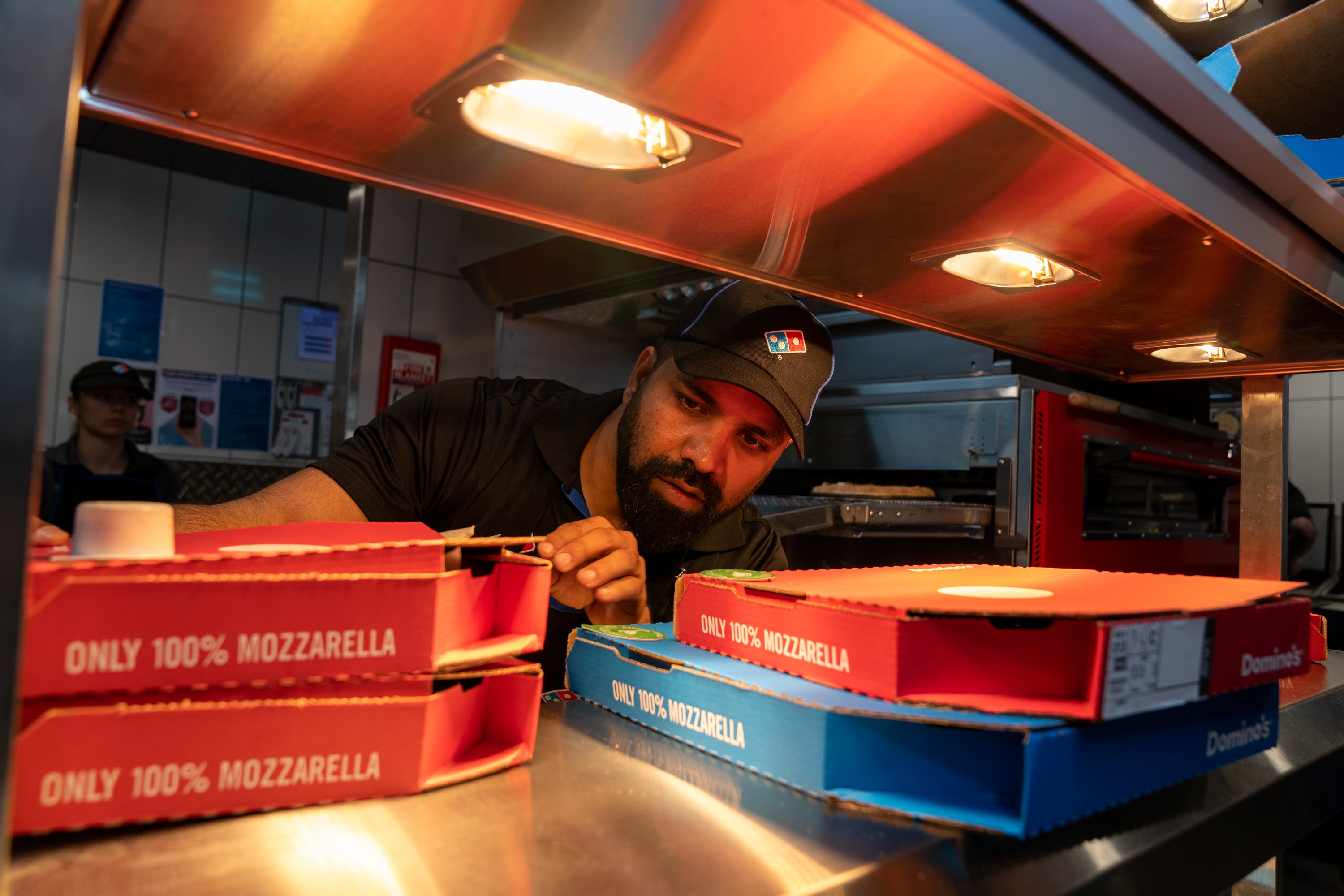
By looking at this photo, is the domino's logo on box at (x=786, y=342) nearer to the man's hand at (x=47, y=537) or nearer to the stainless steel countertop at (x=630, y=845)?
the stainless steel countertop at (x=630, y=845)

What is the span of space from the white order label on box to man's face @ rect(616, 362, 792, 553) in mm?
906

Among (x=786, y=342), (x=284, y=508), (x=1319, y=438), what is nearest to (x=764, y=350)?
(x=786, y=342)

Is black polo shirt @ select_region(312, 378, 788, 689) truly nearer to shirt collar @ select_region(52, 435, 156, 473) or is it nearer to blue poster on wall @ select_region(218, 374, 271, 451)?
shirt collar @ select_region(52, 435, 156, 473)

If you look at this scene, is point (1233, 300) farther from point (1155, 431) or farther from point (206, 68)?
point (1155, 431)

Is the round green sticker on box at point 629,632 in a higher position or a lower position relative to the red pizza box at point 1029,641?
Answer: lower

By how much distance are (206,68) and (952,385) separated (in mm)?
1971

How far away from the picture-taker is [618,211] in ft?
2.65

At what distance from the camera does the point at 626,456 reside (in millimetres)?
1555

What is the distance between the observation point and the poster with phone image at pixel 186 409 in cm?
497

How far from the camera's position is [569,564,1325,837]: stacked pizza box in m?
0.51

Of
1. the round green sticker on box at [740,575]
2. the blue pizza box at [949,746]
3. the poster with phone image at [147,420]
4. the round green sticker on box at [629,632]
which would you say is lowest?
the blue pizza box at [949,746]

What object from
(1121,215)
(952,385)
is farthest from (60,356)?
(1121,215)

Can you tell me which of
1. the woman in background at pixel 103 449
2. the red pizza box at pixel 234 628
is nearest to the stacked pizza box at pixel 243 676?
the red pizza box at pixel 234 628

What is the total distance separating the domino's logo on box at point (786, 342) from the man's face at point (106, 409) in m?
3.87
